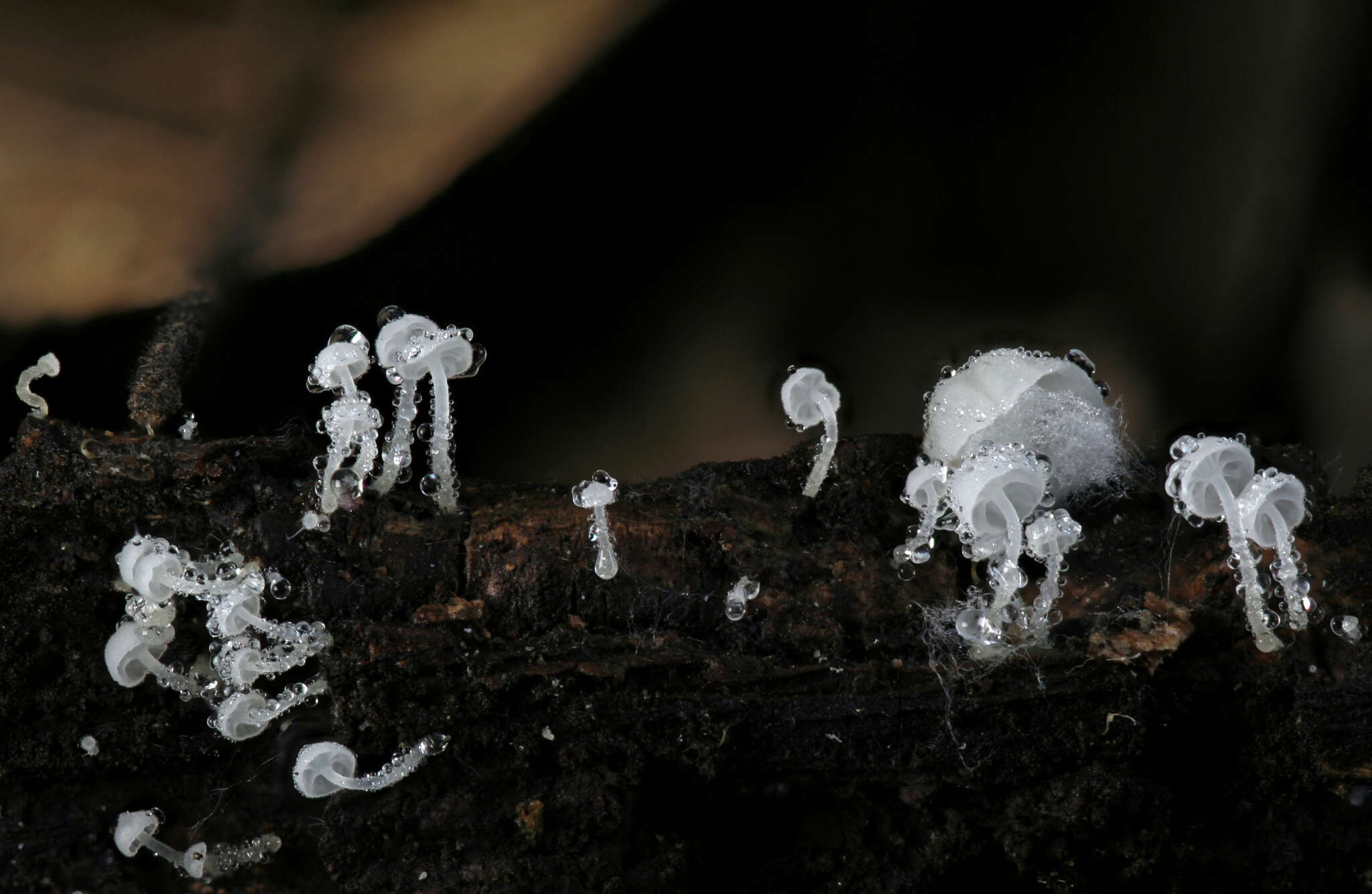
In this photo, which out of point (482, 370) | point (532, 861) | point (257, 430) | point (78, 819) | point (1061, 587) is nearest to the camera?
point (532, 861)

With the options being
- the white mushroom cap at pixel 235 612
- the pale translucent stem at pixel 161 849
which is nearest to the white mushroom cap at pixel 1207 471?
the white mushroom cap at pixel 235 612

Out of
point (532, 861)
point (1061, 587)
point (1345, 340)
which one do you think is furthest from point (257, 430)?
point (1345, 340)

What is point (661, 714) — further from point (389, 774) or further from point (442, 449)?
point (442, 449)

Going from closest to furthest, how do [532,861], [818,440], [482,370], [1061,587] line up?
[532,861], [1061,587], [818,440], [482,370]

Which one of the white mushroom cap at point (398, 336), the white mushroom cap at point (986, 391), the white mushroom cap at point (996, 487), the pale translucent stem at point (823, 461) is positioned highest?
the white mushroom cap at point (398, 336)

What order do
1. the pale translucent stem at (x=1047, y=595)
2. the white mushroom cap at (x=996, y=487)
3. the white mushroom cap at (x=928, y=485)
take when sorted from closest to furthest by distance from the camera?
1. the white mushroom cap at (x=996, y=487)
2. the pale translucent stem at (x=1047, y=595)
3. the white mushroom cap at (x=928, y=485)

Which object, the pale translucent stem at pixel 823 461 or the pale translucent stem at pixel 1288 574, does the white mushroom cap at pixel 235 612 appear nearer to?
the pale translucent stem at pixel 823 461

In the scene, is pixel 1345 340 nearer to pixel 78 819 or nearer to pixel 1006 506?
pixel 1006 506
